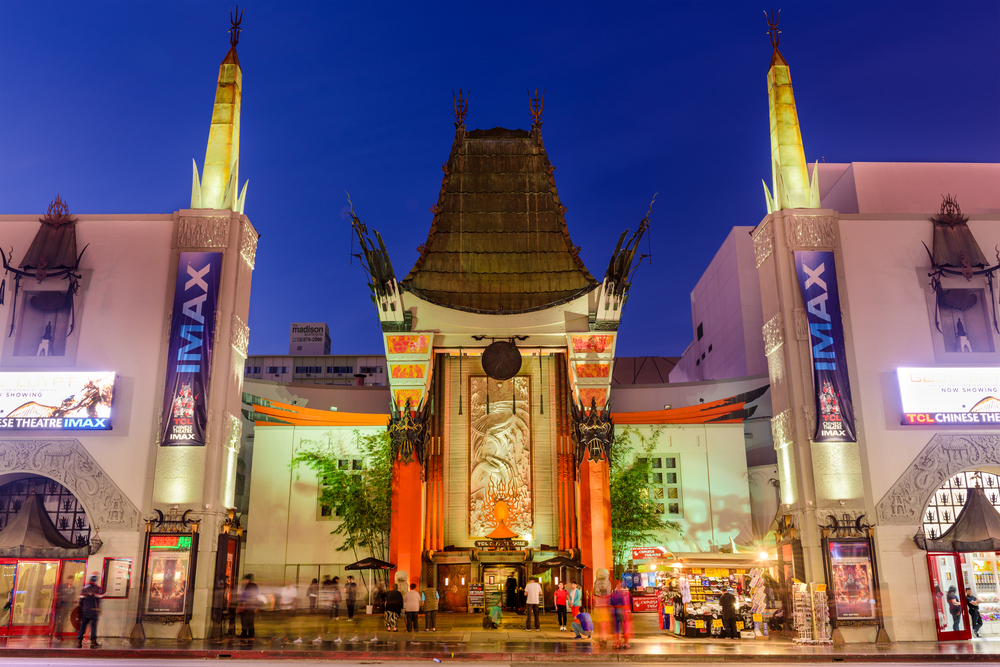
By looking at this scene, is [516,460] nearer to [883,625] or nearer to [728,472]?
[728,472]

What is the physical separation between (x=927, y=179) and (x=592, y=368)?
1329 cm

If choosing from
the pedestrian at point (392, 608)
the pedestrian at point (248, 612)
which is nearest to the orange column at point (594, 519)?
the pedestrian at point (392, 608)

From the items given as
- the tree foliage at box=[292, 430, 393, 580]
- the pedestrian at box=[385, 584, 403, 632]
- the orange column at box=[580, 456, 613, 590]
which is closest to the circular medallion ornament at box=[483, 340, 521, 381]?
the orange column at box=[580, 456, 613, 590]

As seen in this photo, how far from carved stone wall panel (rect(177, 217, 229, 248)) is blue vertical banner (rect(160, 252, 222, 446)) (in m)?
0.29

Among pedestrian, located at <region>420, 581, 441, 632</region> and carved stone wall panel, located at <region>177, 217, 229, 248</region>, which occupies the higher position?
carved stone wall panel, located at <region>177, 217, 229, 248</region>

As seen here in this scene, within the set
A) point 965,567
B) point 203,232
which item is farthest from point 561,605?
point 203,232

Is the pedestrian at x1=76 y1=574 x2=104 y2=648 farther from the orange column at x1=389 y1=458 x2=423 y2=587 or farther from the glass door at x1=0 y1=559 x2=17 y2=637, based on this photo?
the orange column at x1=389 y1=458 x2=423 y2=587

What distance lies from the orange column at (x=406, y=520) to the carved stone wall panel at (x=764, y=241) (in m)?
14.1

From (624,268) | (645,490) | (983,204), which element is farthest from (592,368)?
(983,204)

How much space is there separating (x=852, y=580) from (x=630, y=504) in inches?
494

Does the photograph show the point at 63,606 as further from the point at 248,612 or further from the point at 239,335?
the point at 239,335

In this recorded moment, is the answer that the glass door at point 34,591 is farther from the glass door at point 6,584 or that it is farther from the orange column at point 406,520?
the orange column at point 406,520

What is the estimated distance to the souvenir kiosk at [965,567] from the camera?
19.5m

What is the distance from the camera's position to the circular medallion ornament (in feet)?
96.3
